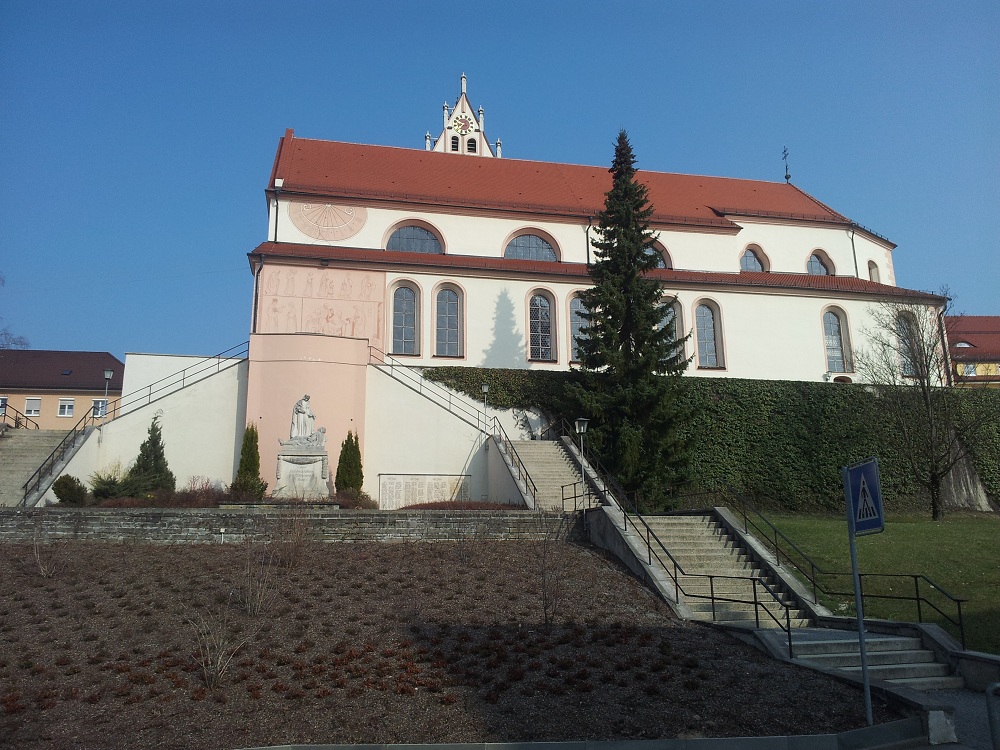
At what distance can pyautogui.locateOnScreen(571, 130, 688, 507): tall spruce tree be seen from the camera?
73.8 ft

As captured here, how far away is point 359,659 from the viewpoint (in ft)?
33.3

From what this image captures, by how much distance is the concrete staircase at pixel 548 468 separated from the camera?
69.2ft

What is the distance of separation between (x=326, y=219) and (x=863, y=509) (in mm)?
28165

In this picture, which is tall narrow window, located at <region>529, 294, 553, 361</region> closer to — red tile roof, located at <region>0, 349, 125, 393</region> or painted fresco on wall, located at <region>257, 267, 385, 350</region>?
painted fresco on wall, located at <region>257, 267, 385, 350</region>

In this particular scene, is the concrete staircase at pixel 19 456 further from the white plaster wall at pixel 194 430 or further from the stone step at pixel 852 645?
the stone step at pixel 852 645

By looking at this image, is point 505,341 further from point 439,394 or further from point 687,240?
point 687,240

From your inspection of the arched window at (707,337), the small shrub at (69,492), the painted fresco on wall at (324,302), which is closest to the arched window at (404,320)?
the painted fresco on wall at (324,302)

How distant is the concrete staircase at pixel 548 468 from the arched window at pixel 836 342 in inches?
600

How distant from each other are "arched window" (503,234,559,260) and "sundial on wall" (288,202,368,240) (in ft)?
20.4

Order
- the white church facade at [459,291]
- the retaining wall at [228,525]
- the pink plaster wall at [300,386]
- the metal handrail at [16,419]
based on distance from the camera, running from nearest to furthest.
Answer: the retaining wall at [228,525], the pink plaster wall at [300,386], the white church facade at [459,291], the metal handrail at [16,419]

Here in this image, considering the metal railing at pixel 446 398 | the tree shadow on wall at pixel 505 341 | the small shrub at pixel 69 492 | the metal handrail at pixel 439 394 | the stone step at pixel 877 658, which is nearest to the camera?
the stone step at pixel 877 658

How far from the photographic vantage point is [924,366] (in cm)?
2702

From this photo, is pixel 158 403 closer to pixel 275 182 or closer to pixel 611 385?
pixel 275 182

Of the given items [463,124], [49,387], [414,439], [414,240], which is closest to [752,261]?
[414,240]
